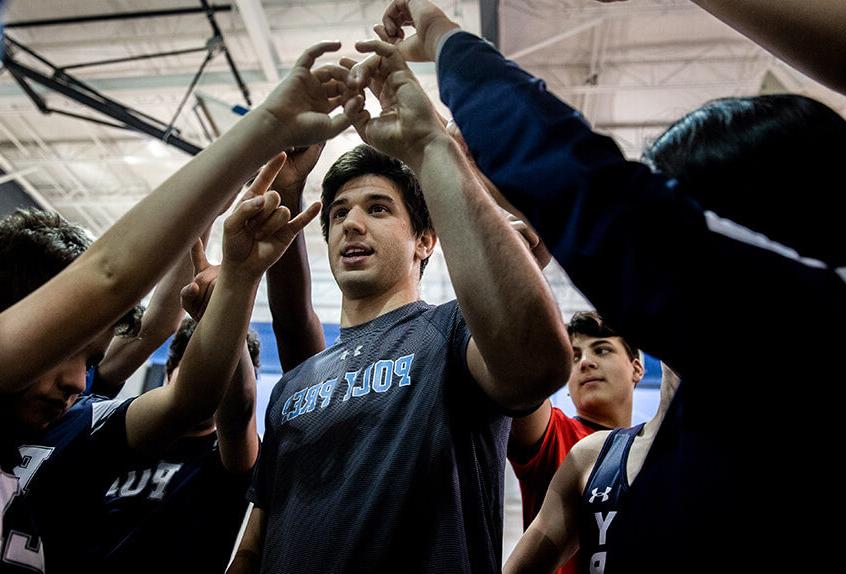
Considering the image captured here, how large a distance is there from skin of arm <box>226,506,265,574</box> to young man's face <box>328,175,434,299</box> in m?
0.68

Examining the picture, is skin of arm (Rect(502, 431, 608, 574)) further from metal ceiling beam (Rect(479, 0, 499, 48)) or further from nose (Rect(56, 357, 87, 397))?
metal ceiling beam (Rect(479, 0, 499, 48))

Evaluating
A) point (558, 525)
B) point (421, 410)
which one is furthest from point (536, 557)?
point (421, 410)

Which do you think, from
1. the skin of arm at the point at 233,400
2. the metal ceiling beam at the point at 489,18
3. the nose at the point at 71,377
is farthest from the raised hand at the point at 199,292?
the metal ceiling beam at the point at 489,18

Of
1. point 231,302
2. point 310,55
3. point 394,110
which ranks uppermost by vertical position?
point 310,55

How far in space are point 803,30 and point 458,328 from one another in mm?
816

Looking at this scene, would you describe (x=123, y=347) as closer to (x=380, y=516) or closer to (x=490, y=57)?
(x=380, y=516)

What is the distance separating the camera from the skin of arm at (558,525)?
5.22 feet

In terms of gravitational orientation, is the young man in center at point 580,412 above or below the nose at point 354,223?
below

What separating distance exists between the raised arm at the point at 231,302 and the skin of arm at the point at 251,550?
396 millimetres

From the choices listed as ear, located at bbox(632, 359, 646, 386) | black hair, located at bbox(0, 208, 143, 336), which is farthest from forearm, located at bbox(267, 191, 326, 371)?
ear, located at bbox(632, 359, 646, 386)

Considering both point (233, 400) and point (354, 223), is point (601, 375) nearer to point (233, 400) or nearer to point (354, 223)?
point (354, 223)

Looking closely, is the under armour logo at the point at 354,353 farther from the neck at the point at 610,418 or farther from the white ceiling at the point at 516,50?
the white ceiling at the point at 516,50

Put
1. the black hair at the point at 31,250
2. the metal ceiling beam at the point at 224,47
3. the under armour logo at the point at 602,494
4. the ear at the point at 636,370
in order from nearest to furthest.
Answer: the black hair at the point at 31,250 → the under armour logo at the point at 602,494 → the ear at the point at 636,370 → the metal ceiling beam at the point at 224,47

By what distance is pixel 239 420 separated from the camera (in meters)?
1.89
